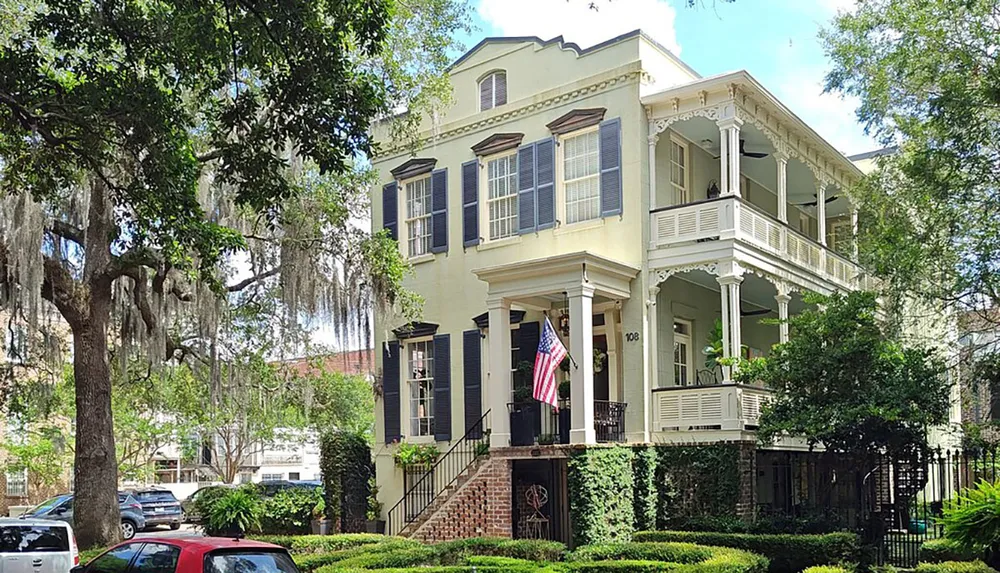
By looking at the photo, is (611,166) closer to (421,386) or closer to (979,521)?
(421,386)

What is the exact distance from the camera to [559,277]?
19172 mm

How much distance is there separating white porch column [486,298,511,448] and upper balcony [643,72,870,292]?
3.17m

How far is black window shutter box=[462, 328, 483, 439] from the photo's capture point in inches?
865

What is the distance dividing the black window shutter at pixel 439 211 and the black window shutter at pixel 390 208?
1.13 m

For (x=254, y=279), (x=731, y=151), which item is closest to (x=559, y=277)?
(x=731, y=151)

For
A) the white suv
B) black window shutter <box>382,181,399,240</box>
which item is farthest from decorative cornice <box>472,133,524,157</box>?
the white suv

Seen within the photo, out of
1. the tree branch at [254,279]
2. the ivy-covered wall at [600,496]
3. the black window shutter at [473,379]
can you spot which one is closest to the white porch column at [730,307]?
the ivy-covered wall at [600,496]

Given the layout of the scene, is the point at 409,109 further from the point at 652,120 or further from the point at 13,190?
the point at 13,190

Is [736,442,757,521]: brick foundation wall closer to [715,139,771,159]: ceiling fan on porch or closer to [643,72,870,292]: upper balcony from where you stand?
[643,72,870,292]: upper balcony

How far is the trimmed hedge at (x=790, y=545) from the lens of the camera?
15633mm

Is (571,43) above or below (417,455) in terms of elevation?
above

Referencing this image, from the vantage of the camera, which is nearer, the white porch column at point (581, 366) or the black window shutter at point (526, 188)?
the white porch column at point (581, 366)

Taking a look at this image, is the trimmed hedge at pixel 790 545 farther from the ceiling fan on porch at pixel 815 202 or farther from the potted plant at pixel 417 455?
the ceiling fan on porch at pixel 815 202

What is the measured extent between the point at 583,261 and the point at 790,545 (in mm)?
6093
